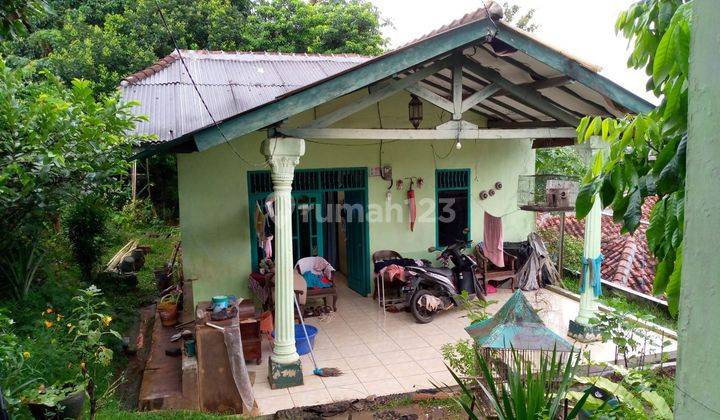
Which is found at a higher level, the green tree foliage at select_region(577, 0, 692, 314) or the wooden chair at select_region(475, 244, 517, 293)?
the green tree foliage at select_region(577, 0, 692, 314)

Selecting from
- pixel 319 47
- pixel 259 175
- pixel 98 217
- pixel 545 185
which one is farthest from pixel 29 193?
pixel 319 47

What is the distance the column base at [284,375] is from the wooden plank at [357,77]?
2437mm

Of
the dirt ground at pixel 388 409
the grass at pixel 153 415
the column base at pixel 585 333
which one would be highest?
the column base at pixel 585 333

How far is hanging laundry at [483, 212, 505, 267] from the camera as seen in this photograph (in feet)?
26.7

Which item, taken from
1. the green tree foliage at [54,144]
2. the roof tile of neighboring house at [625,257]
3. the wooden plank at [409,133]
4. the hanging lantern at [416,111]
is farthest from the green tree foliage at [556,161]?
the green tree foliage at [54,144]

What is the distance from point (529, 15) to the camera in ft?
56.0

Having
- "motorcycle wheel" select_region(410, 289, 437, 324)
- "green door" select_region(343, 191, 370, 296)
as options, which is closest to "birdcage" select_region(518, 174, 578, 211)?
"motorcycle wheel" select_region(410, 289, 437, 324)

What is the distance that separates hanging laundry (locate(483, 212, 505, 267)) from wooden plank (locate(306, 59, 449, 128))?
3600 millimetres

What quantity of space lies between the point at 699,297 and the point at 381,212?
7167mm

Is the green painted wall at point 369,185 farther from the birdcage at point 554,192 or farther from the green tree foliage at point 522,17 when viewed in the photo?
the green tree foliage at point 522,17

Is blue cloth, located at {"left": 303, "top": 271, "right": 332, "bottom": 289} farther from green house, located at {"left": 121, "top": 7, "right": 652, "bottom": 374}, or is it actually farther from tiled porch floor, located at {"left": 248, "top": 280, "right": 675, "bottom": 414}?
tiled porch floor, located at {"left": 248, "top": 280, "right": 675, "bottom": 414}

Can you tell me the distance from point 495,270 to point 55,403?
272 inches

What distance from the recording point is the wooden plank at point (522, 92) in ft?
18.5

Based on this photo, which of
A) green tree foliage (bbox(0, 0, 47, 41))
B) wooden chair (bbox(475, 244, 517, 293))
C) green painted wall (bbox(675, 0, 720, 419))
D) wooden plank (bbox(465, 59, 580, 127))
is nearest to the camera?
green painted wall (bbox(675, 0, 720, 419))
